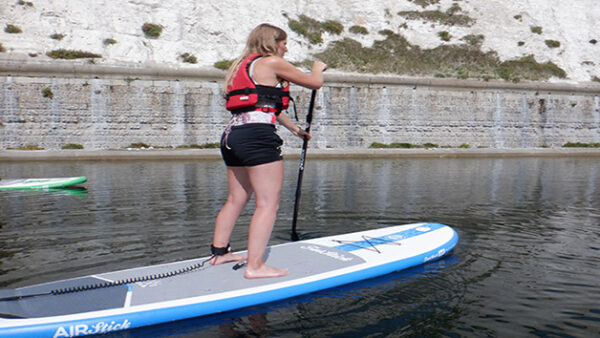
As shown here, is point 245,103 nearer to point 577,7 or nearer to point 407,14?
point 407,14

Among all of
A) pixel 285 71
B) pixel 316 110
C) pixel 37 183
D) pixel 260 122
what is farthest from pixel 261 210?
pixel 316 110

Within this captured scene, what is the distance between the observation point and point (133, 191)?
412 inches

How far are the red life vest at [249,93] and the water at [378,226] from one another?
1541 millimetres

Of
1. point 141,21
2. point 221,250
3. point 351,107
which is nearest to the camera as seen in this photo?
point 221,250

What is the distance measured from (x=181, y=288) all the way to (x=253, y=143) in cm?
121

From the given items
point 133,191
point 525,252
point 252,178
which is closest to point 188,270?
point 252,178

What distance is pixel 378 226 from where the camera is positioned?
21.7ft

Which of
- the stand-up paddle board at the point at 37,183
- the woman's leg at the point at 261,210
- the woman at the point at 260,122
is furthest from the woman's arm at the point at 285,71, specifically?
the stand-up paddle board at the point at 37,183

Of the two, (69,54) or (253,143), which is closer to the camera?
(253,143)

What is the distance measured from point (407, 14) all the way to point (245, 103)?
36985 mm

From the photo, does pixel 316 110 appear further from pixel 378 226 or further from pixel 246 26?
pixel 378 226

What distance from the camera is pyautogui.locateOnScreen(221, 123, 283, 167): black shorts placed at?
12.0 ft

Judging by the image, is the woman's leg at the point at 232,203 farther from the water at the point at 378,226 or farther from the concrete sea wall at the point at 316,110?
the concrete sea wall at the point at 316,110

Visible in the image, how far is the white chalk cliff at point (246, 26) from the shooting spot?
1074 inches
